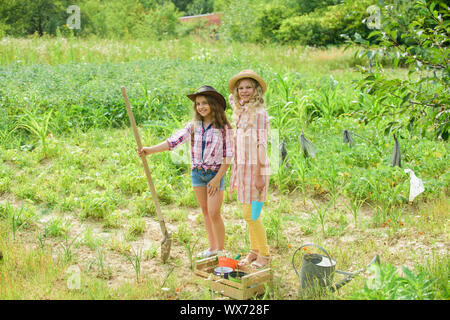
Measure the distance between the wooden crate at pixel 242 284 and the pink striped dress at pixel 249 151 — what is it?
56 cm

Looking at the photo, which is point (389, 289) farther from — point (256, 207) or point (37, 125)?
point (37, 125)

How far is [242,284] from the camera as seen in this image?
3.01 meters

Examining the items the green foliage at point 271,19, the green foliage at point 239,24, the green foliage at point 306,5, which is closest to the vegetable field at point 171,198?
the green foliage at point 239,24

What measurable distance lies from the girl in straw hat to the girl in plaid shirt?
103 millimetres

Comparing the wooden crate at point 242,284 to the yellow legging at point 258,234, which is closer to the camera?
the wooden crate at point 242,284

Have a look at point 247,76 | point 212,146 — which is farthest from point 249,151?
point 247,76

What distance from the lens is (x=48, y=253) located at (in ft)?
11.7

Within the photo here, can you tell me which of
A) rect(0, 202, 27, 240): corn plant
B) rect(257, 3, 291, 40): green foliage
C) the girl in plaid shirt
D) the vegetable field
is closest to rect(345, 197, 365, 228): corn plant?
the vegetable field

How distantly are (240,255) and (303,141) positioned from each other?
1.95 meters

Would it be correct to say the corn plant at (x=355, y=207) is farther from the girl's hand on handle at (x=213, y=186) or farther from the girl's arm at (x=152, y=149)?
the girl's arm at (x=152, y=149)

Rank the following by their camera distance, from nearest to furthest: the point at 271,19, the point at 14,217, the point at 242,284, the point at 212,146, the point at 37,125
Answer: the point at 242,284 → the point at 212,146 → the point at 14,217 → the point at 37,125 → the point at 271,19

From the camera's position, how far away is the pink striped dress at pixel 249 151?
335 cm

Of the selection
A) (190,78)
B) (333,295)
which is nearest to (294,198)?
(333,295)

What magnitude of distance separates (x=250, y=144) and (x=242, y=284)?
3.41ft
